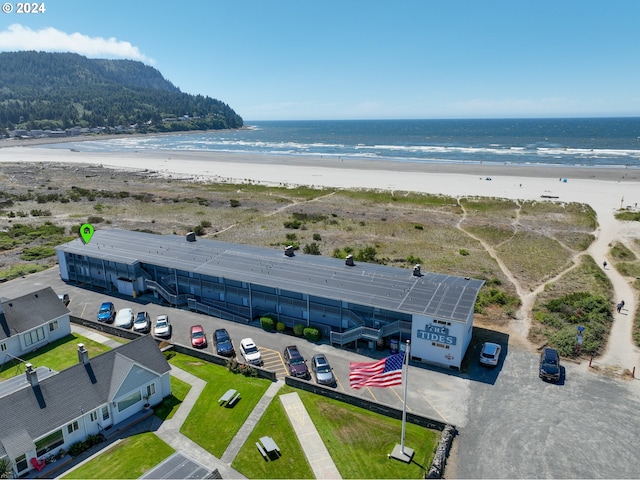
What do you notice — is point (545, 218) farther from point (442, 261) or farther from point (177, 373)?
point (177, 373)

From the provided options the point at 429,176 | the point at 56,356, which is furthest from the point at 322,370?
the point at 429,176

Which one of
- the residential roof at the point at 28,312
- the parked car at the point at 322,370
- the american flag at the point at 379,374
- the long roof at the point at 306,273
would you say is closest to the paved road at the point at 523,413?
the parked car at the point at 322,370

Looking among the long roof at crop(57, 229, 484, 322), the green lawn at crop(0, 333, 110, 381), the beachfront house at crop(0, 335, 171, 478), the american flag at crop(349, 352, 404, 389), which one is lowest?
the green lawn at crop(0, 333, 110, 381)

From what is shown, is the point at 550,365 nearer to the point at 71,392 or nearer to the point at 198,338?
the point at 198,338

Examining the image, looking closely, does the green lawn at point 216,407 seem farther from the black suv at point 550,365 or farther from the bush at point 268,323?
the black suv at point 550,365

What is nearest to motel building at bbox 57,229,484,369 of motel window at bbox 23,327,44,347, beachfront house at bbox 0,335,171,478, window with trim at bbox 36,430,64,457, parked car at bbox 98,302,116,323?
parked car at bbox 98,302,116,323

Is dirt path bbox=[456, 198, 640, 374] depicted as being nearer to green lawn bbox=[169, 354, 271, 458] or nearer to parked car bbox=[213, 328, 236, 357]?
green lawn bbox=[169, 354, 271, 458]

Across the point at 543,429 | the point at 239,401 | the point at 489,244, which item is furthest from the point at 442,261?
the point at 239,401
